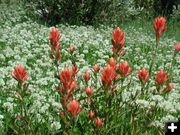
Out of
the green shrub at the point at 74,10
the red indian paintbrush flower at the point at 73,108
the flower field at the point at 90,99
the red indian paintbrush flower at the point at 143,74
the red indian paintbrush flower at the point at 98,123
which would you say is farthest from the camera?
the green shrub at the point at 74,10

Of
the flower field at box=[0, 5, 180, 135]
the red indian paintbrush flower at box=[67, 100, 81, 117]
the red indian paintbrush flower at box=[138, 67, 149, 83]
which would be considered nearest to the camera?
the red indian paintbrush flower at box=[67, 100, 81, 117]

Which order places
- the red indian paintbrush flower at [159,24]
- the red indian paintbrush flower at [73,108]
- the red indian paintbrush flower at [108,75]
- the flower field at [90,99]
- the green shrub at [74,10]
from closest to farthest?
the red indian paintbrush flower at [73,108], the red indian paintbrush flower at [108,75], the flower field at [90,99], the red indian paintbrush flower at [159,24], the green shrub at [74,10]

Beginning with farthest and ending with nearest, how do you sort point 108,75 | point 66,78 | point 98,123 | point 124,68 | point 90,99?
1. point 90,99
2. point 124,68
3. point 98,123
4. point 108,75
5. point 66,78

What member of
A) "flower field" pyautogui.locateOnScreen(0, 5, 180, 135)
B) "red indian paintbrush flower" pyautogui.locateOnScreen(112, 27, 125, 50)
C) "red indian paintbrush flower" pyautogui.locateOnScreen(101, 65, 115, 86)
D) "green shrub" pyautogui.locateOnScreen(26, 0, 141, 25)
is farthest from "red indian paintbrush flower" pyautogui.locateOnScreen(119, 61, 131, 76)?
"green shrub" pyautogui.locateOnScreen(26, 0, 141, 25)

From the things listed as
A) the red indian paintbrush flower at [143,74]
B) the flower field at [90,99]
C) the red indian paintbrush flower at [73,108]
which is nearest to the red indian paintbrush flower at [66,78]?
the flower field at [90,99]

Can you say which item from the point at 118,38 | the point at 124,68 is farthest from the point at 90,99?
the point at 118,38

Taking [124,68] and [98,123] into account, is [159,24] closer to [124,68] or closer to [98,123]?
[124,68]

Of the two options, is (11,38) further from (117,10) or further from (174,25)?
(174,25)

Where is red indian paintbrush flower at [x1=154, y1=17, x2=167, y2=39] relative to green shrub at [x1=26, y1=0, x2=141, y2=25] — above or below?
above

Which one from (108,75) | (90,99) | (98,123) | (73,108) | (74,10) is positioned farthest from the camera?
(74,10)

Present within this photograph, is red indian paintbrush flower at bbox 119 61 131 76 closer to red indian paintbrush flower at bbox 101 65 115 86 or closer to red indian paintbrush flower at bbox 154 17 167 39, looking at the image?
red indian paintbrush flower at bbox 101 65 115 86

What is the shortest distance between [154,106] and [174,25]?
12.2 metres

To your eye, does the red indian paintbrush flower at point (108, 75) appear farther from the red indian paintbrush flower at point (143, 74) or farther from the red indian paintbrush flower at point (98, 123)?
the red indian paintbrush flower at point (143, 74)

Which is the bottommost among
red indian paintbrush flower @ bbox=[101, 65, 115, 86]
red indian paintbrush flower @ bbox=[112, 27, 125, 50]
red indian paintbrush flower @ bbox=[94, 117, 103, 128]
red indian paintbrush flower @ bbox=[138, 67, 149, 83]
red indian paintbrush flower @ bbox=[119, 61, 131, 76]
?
red indian paintbrush flower @ bbox=[94, 117, 103, 128]
